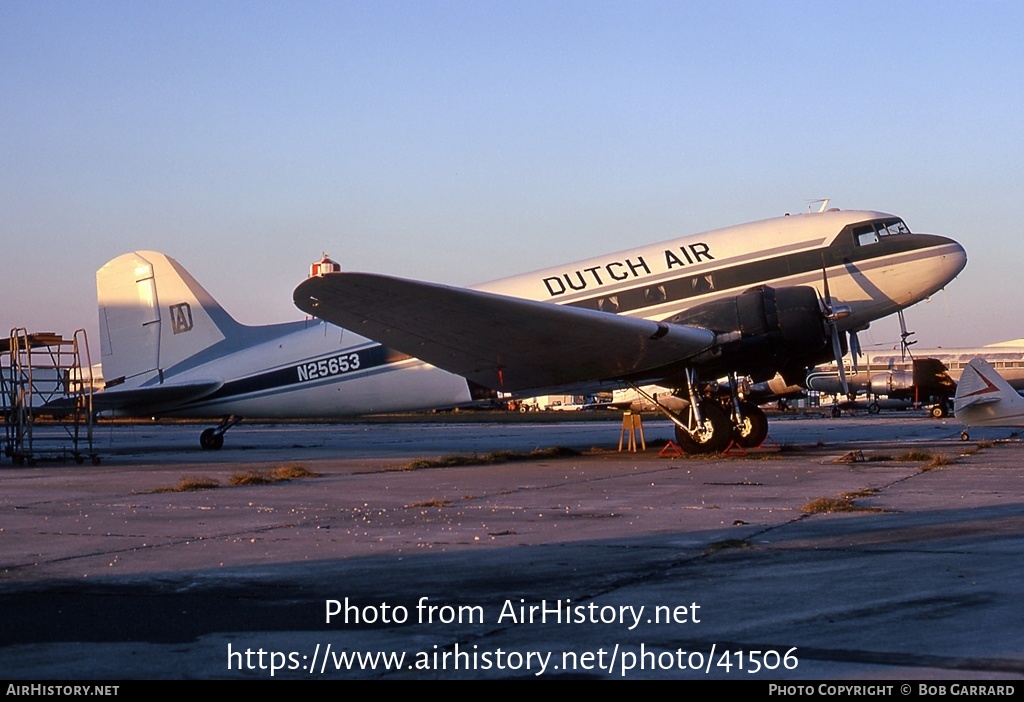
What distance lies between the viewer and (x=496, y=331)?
16.5 meters

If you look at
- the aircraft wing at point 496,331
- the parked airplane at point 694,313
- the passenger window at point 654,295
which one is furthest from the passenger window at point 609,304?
the aircraft wing at point 496,331

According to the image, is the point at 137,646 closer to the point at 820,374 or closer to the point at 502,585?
the point at 502,585

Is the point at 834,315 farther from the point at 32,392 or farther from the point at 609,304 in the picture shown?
the point at 32,392

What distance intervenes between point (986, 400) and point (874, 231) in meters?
5.70

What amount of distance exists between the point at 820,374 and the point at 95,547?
5950cm

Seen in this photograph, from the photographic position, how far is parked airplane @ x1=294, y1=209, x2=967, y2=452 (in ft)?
53.3

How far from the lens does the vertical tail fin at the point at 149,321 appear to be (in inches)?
927

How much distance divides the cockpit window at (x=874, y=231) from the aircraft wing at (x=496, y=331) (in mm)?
3890

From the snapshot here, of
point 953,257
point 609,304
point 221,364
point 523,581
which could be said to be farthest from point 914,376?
point 523,581

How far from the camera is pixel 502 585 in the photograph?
20.1 ft

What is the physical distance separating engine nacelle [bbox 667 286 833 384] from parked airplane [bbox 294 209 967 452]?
2cm

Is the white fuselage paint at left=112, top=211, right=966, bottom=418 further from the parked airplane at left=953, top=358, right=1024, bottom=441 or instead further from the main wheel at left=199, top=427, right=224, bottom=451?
the parked airplane at left=953, top=358, right=1024, bottom=441

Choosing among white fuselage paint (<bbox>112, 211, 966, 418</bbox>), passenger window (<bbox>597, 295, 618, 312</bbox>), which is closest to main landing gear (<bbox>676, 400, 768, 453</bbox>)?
white fuselage paint (<bbox>112, 211, 966, 418</bbox>)

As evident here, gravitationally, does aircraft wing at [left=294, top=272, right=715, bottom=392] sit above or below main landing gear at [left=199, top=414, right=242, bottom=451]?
above
